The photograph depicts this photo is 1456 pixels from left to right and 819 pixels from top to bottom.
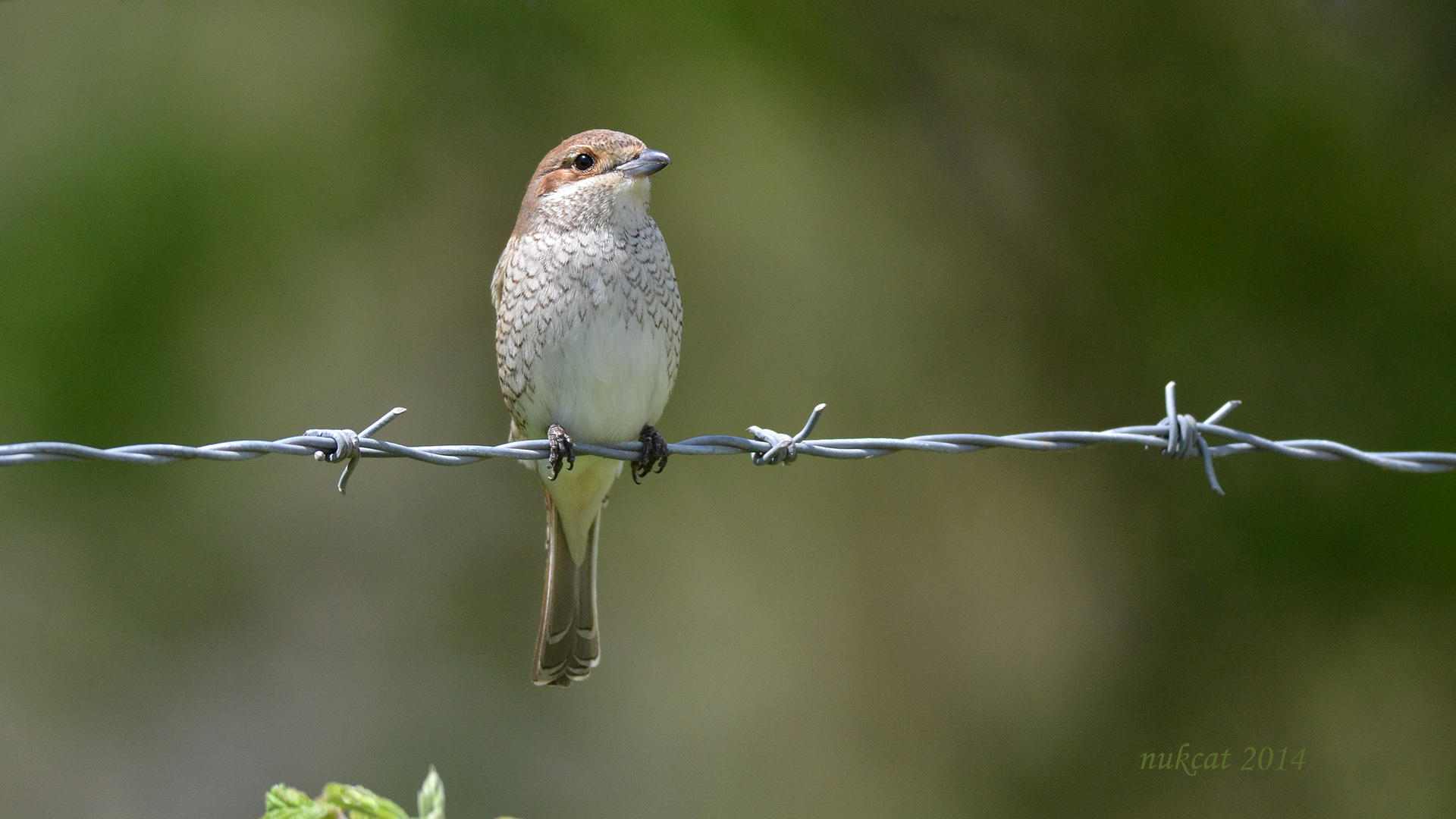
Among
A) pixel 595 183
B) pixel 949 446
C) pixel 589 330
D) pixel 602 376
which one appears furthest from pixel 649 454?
pixel 949 446

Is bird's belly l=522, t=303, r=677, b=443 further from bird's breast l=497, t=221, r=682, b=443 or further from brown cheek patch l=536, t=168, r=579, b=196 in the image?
brown cheek patch l=536, t=168, r=579, b=196

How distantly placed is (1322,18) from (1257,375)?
2.26 metres

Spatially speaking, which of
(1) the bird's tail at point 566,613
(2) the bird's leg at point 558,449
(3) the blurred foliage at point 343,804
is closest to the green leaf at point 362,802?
(3) the blurred foliage at point 343,804

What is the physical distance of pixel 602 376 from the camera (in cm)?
399

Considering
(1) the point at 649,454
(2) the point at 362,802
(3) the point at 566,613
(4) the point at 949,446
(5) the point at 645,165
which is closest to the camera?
(2) the point at 362,802

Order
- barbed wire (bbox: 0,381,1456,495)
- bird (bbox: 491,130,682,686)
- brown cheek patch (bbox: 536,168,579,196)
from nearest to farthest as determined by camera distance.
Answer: barbed wire (bbox: 0,381,1456,495) → bird (bbox: 491,130,682,686) → brown cheek patch (bbox: 536,168,579,196)

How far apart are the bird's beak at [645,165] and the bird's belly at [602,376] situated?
1.76 ft

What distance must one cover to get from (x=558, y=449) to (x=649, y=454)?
35cm

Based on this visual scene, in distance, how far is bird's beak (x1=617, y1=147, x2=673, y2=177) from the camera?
4.19 m

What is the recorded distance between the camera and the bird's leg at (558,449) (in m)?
3.88

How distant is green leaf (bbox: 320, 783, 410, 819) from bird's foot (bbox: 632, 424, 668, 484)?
1955 millimetres

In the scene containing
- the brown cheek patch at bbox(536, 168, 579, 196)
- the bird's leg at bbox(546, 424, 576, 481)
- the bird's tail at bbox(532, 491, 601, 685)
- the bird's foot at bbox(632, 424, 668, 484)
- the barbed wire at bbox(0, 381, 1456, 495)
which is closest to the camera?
the barbed wire at bbox(0, 381, 1456, 495)

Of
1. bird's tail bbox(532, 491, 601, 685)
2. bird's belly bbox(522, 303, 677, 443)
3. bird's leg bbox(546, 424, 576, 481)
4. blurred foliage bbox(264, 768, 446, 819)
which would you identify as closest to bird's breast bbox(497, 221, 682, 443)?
bird's belly bbox(522, 303, 677, 443)

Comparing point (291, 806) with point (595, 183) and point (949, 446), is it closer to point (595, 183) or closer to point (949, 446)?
point (949, 446)
